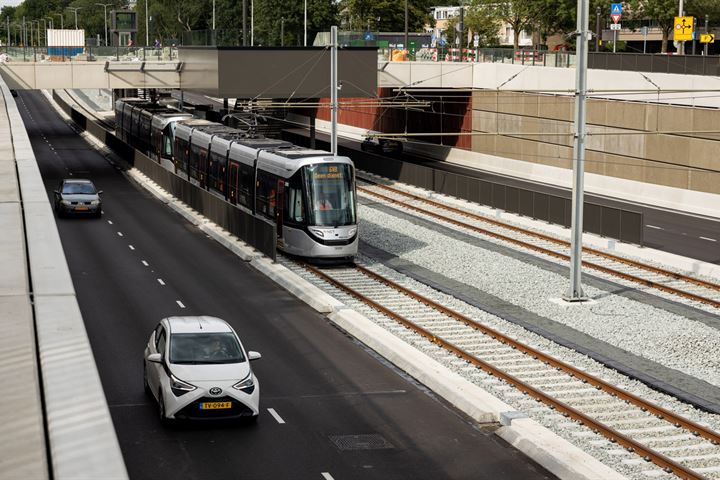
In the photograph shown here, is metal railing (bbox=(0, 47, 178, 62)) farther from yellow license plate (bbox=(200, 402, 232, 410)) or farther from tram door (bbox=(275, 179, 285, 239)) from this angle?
yellow license plate (bbox=(200, 402, 232, 410))

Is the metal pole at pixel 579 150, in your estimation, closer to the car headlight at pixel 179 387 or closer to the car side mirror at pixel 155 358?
the car side mirror at pixel 155 358

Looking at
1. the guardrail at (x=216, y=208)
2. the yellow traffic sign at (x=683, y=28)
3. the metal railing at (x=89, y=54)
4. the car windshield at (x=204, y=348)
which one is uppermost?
the yellow traffic sign at (x=683, y=28)

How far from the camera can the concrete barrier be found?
47.3 feet

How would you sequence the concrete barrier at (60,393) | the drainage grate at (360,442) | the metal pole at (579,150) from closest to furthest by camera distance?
1. the concrete barrier at (60,393)
2. the drainage grate at (360,442)
3. the metal pole at (579,150)

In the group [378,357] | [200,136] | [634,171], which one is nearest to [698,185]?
[634,171]

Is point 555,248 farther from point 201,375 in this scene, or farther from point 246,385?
point 201,375

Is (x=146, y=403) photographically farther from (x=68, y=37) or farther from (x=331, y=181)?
(x=68, y=37)

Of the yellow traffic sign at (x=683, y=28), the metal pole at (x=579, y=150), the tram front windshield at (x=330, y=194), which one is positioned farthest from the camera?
the yellow traffic sign at (x=683, y=28)

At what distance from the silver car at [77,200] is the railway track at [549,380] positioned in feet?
57.2

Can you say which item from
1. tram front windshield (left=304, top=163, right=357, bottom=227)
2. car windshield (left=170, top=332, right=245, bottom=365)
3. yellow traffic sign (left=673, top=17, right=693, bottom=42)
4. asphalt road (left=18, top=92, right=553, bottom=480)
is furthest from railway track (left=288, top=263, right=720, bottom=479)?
yellow traffic sign (left=673, top=17, right=693, bottom=42)

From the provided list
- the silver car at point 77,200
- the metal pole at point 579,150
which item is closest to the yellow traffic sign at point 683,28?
the silver car at point 77,200

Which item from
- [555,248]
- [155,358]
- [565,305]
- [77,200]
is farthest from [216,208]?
[155,358]

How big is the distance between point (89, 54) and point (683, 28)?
37671 mm

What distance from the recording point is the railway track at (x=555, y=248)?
112 feet
